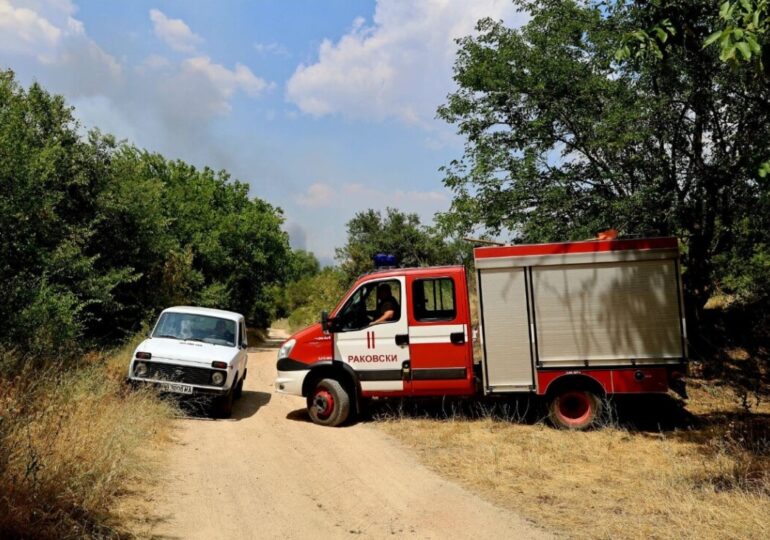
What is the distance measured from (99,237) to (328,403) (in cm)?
1192

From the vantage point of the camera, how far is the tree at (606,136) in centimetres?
1101

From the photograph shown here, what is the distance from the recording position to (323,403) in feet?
31.4

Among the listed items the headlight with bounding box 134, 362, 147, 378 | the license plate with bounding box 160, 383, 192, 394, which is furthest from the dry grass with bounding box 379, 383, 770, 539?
the headlight with bounding box 134, 362, 147, 378

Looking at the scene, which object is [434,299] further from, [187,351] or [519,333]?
[187,351]

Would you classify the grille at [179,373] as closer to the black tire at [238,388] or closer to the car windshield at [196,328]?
the car windshield at [196,328]

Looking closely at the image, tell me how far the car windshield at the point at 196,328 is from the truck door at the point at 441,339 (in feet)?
12.8

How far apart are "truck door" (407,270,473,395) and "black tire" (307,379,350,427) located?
1.15m

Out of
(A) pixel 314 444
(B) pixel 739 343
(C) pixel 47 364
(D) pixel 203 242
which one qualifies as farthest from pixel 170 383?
(D) pixel 203 242

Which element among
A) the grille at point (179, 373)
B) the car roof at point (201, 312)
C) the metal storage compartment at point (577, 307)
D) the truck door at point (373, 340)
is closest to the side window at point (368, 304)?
the truck door at point (373, 340)

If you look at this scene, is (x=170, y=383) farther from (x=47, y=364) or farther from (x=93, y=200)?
(x=93, y=200)

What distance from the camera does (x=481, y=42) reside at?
13.6m

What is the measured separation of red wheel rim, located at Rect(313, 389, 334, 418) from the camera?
9.52m

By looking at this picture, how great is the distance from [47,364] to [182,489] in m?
4.66

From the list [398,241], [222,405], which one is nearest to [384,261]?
[222,405]
